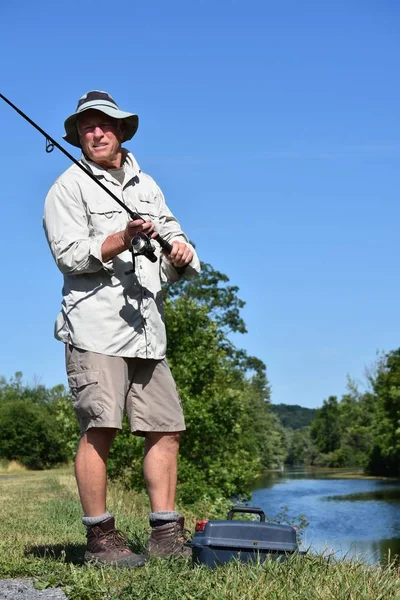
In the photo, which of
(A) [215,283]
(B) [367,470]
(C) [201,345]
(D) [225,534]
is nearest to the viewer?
(D) [225,534]

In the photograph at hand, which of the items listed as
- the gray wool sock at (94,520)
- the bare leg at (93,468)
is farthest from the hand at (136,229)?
the gray wool sock at (94,520)

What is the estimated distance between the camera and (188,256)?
4586 millimetres

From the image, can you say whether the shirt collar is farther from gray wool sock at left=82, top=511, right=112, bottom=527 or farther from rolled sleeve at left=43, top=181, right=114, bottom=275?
gray wool sock at left=82, top=511, right=112, bottom=527

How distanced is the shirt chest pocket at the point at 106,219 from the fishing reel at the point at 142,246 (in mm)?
331

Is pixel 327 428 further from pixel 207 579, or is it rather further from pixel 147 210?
pixel 207 579

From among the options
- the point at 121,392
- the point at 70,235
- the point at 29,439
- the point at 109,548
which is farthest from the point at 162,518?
the point at 29,439

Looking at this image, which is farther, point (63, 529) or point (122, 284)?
point (63, 529)

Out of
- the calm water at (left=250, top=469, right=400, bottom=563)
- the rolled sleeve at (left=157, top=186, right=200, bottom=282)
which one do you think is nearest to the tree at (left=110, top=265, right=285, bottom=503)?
the calm water at (left=250, top=469, right=400, bottom=563)

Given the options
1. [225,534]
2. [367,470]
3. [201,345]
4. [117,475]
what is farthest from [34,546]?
[367,470]

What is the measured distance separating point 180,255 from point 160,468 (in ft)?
3.46

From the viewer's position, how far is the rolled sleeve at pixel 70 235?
14.1 feet

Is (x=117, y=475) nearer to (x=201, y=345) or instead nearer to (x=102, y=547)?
(x=201, y=345)

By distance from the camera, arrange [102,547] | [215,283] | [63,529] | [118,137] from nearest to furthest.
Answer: [102,547] < [118,137] < [63,529] < [215,283]

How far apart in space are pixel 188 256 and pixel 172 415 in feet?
2.62
